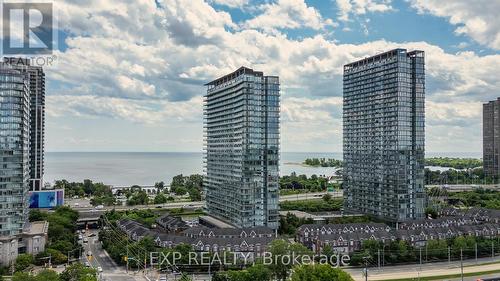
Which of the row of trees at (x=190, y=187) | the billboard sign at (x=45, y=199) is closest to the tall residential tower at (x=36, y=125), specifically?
the billboard sign at (x=45, y=199)

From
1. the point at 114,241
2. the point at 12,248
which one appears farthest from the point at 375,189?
the point at 12,248

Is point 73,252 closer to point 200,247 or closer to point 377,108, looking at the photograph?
point 200,247

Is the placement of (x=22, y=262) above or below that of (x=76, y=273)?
below

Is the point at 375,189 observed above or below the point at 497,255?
above

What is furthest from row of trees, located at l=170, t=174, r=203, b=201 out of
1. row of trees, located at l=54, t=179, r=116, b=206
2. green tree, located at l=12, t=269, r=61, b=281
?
green tree, located at l=12, t=269, r=61, b=281

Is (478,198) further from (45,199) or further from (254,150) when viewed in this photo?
(45,199)

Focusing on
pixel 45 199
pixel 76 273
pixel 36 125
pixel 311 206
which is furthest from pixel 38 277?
pixel 36 125
